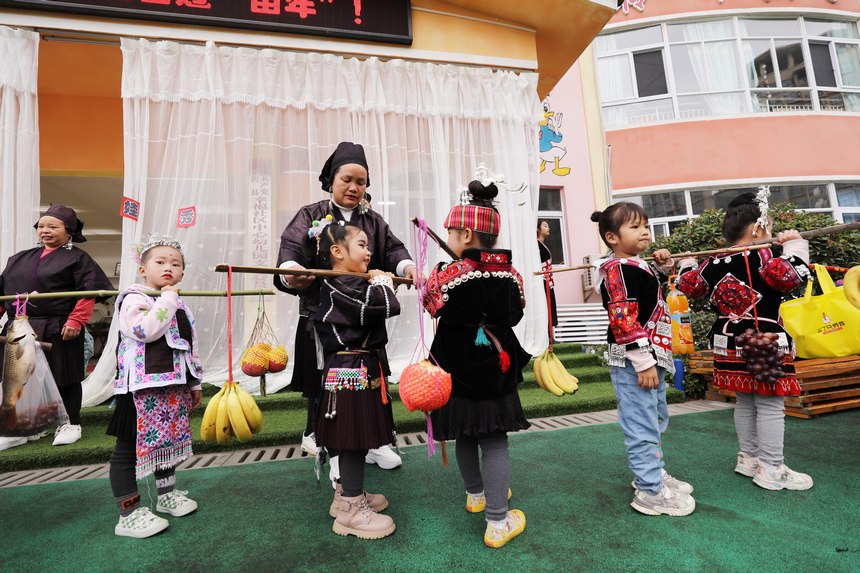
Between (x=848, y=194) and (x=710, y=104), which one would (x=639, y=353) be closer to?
(x=710, y=104)

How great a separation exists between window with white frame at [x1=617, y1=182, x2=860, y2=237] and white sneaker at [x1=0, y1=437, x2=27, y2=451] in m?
9.69

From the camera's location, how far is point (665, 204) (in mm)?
9250

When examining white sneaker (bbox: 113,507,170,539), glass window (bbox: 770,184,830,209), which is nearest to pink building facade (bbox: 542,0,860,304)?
glass window (bbox: 770,184,830,209)

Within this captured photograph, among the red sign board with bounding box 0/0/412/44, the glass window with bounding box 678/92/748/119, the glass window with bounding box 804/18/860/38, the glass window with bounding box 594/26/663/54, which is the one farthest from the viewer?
the glass window with bounding box 804/18/860/38

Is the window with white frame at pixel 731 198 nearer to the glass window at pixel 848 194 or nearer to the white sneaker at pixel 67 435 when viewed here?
the glass window at pixel 848 194

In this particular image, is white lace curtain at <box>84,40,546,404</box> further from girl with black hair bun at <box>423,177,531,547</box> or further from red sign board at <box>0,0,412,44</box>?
girl with black hair bun at <box>423,177,531,547</box>

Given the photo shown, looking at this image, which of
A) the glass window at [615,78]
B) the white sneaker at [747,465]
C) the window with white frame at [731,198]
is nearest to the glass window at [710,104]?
the glass window at [615,78]

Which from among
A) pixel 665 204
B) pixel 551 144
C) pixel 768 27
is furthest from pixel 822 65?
pixel 551 144

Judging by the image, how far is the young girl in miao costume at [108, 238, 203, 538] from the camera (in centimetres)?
202

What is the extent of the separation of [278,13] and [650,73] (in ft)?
27.8

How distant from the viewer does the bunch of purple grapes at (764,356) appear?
2.25 m

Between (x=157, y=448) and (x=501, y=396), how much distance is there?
166 cm

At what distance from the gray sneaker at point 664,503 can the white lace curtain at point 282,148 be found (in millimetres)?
Answer: 2994

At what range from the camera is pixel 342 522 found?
77.0 inches
